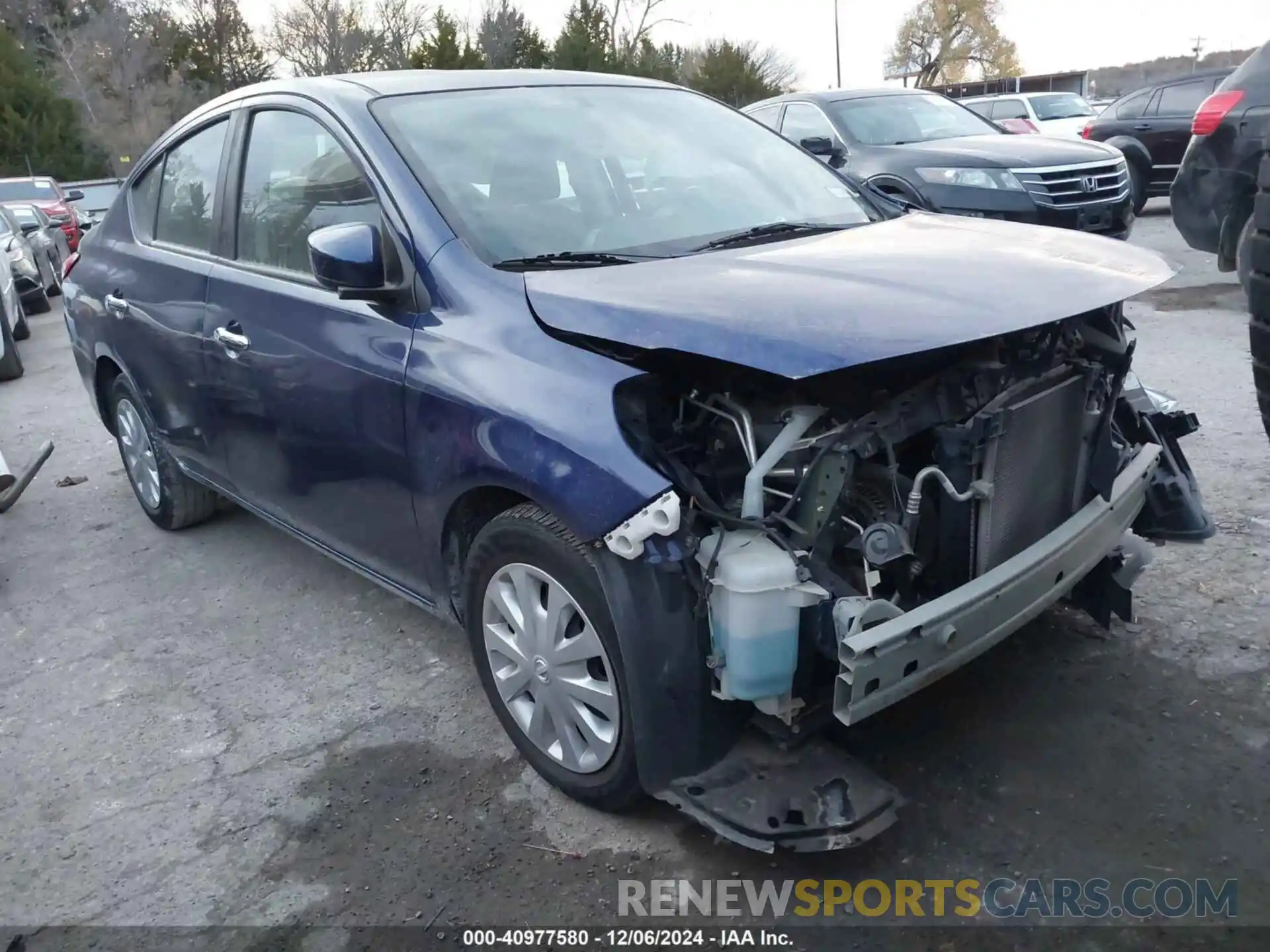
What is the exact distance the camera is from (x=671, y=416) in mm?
2457

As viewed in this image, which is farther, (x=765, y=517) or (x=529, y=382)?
(x=529, y=382)

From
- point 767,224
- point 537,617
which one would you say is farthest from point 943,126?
point 537,617

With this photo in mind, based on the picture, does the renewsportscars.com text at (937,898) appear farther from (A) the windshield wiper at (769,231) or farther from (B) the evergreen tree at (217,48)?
(B) the evergreen tree at (217,48)

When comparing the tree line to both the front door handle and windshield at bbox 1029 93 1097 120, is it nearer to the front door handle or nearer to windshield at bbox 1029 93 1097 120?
windshield at bbox 1029 93 1097 120

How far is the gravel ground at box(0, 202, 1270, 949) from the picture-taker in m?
2.47

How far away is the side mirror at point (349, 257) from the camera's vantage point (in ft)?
8.88

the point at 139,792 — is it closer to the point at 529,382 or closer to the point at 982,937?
the point at 529,382

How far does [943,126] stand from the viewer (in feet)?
30.2

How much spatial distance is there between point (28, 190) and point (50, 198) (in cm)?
53

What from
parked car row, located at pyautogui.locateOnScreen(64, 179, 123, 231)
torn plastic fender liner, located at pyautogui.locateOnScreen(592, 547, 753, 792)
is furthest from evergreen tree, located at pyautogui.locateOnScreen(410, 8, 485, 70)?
torn plastic fender liner, located at pyautogui.locateOnScreen(592, 547, 753, 792)

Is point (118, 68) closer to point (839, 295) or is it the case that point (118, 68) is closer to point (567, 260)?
point (567, 260)

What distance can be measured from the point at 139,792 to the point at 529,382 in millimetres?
1723

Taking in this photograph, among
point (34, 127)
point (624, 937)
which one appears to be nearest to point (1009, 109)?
point (624, 937)

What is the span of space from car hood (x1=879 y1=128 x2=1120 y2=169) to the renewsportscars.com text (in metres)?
6.79
